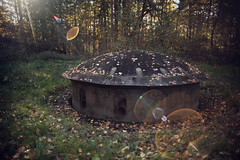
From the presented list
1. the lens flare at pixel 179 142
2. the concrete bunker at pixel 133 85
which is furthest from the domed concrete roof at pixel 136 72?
the lens flare at pixel 179 142

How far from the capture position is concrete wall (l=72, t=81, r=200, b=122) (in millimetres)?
5523

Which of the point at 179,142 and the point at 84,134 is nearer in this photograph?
the point at 179,142

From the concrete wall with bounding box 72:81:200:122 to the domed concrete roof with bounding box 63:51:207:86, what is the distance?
332mm

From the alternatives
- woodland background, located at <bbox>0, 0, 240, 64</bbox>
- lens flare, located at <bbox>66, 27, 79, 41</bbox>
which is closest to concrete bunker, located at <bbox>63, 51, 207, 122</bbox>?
woodland background, located at <bbox>0, 0, 240, 64</bbox>

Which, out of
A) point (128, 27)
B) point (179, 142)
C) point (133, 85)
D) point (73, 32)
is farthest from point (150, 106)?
point (73, 32)

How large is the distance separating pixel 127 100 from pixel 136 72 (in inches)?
40.9

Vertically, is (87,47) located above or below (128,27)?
below

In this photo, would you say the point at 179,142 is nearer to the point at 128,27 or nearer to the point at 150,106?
the point at 150,106

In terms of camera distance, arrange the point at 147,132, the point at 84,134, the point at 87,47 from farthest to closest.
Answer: the point at 87,47 < the point at 147,132 < the point at 84,134

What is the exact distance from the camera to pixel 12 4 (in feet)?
64.5

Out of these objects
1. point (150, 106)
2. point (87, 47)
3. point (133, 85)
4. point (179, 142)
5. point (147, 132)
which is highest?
point (87, 47)

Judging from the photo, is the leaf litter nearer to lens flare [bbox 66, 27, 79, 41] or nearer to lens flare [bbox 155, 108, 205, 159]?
lens flare [bbox 155, 108, 205, 159]

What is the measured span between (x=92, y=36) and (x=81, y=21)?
2.54 metres

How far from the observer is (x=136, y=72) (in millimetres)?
5516
